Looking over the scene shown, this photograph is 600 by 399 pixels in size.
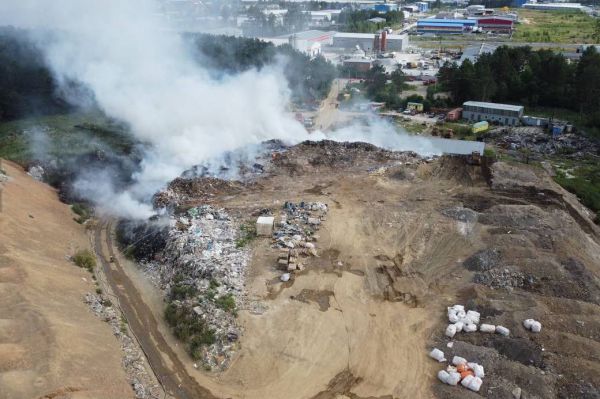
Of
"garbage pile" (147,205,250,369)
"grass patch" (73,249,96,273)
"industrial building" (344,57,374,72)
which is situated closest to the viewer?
"garbage pile" (147,205,250,369)

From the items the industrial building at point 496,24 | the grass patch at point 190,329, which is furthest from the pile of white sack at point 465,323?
the industrial building at point 496,24

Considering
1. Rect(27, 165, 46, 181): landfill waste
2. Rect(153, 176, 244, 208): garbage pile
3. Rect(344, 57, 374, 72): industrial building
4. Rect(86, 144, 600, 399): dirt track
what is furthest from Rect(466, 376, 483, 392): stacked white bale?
Rect(344, 57, 374, 72): industrial building

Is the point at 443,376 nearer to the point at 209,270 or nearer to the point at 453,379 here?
the point at 453,379

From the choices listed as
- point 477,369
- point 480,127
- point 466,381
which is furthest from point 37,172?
point 480,127

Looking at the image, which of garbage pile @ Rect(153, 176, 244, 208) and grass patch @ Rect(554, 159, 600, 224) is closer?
garbage pile @ Rect(153, 176, 244, 208)

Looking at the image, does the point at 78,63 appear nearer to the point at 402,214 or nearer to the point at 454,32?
the point at 402,214

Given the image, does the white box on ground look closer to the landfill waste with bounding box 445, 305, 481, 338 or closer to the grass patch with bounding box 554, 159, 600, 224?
the landfill waste with bounding box 445, 305, 481, 338
